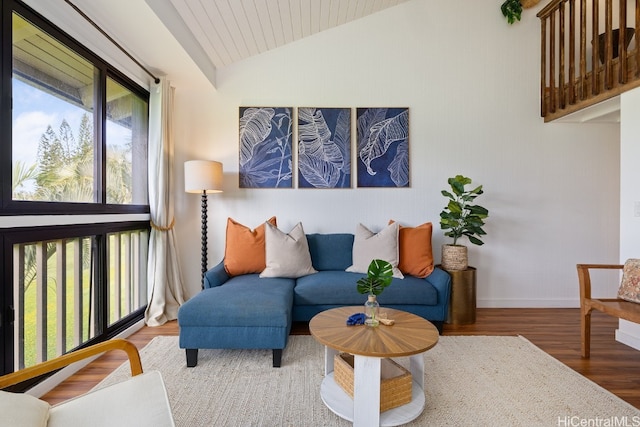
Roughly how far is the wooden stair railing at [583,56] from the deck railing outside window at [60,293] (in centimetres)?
449

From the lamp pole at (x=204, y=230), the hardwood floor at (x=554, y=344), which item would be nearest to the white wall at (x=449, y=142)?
the lamp pole at (x=204, y=230)

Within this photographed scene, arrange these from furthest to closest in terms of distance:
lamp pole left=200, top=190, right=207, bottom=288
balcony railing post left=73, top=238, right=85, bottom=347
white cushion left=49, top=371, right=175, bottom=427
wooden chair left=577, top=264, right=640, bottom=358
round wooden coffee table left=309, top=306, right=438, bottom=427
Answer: lamp pole left=200, top=190, right=207, bottom=288 < balcony railing post left=73, top=238, right=85, bottom=347 < wooden chair left=577, top=264, right=640, bottom=358 < round wooden coffee table left=309, top=306, right=438, bottom=427 < white cushion left=49, top=371, right=175, bottom=427

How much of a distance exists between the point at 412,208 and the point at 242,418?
259cm

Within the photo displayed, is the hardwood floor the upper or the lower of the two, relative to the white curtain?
lower

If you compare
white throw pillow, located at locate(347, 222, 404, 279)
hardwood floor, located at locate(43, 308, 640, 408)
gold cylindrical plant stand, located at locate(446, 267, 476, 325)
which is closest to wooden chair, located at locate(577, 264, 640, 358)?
hardwood floor, located at locate(43, 308, 640, 408)

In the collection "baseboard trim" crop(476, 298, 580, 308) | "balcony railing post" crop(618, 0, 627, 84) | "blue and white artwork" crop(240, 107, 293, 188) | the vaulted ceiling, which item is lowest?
"baseboard trim" crop(476, 298, 580, 308)

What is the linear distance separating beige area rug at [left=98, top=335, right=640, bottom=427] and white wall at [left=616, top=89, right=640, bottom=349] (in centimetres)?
83

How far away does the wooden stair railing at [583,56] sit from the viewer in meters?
2.44

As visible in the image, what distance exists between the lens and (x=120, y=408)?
965 mm

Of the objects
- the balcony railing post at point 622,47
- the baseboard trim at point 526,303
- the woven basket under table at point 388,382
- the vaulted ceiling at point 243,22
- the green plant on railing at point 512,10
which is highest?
the green plant on railing at point 512,10

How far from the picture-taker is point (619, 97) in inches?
101

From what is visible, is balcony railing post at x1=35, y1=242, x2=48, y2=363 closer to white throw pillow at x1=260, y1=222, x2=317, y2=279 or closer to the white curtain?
the white curtain

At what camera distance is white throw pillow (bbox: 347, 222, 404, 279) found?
2.80m

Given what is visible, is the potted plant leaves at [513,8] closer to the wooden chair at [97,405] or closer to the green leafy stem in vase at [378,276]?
the green leafy stem in vase at [378,276]
